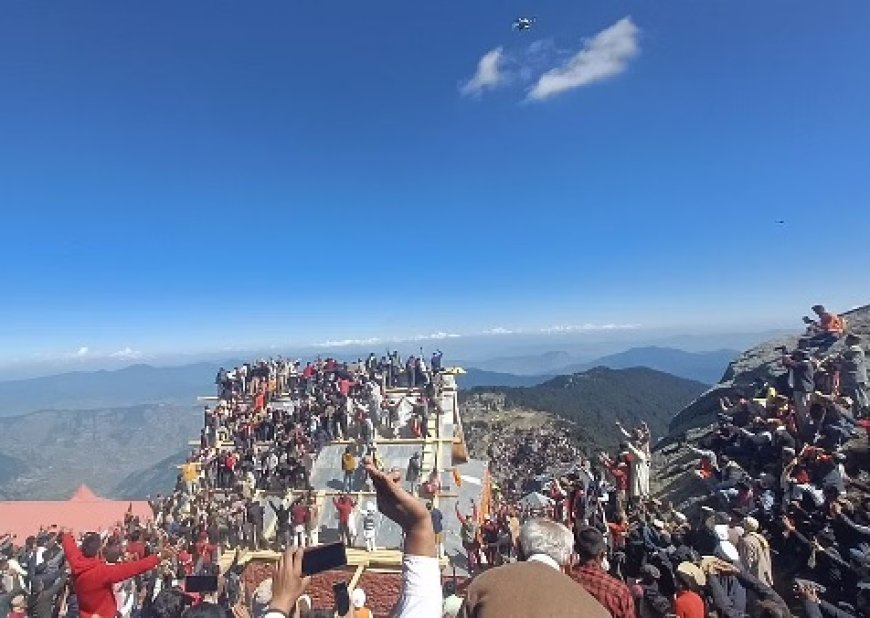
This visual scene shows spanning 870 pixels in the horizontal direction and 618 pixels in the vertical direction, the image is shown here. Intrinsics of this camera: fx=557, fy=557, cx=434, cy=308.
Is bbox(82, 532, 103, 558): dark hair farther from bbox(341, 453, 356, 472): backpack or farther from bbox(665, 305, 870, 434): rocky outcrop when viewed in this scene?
bbox(665, 305, 870, 434): rocky outcrop

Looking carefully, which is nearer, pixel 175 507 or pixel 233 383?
pixel 175 507

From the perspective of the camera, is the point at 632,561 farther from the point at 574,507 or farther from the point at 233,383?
the point at 233,383

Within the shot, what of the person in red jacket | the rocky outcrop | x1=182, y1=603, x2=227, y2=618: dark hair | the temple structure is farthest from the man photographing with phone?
the rocky outcrop

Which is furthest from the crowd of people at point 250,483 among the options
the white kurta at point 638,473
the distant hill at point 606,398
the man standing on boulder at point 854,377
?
the distant hill at point 606,398

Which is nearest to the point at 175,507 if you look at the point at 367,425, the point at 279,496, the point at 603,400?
the point at 279,496

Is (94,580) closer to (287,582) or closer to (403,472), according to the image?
(287,582)

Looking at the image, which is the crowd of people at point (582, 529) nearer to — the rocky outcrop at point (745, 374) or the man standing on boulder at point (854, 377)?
the man standing on boulder at point (854, 377)
